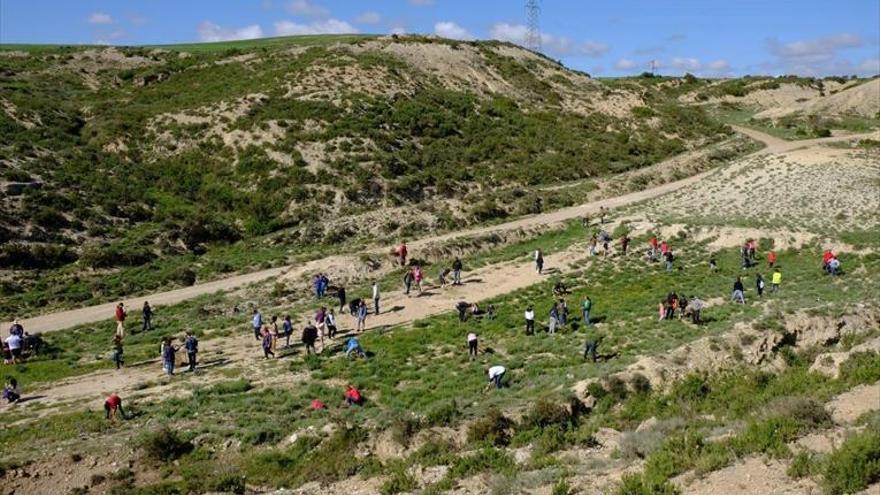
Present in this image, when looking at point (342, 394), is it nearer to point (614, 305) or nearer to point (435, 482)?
point (435, 482)

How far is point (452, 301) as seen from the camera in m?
38.3

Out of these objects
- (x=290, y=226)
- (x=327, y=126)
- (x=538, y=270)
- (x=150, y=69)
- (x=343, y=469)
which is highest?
(x=150, y=69)

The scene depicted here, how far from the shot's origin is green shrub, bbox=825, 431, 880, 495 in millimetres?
12555

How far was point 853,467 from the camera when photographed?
12727 millimetres

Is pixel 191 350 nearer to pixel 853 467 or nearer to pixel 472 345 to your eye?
pixel 472 345

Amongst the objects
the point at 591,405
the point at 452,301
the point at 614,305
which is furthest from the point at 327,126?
the point at 591,405

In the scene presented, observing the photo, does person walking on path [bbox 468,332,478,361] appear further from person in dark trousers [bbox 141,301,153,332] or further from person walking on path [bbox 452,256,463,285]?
person in dark trousers [bbox 141,301,153,332]

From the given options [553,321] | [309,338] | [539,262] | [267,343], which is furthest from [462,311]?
[539,262]

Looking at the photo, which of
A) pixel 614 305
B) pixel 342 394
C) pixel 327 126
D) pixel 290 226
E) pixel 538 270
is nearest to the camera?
pixel 342 394

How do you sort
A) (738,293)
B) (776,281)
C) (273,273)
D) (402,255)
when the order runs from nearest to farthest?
(738,293) → (776,281) → (273,273) → (402,255)

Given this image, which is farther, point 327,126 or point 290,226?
point 327,126

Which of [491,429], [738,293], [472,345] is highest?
[738,293]

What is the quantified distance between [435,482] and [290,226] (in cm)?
3939

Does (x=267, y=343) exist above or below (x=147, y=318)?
below
